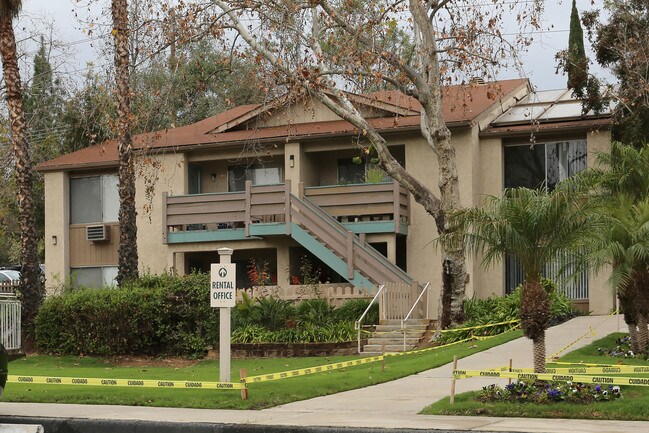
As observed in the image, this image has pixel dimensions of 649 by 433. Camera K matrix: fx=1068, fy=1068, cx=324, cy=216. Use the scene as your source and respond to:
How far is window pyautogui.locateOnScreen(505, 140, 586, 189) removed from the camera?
29.3 metres

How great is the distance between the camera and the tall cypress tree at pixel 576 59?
28.2 meters

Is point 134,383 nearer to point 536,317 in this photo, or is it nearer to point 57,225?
point 536,317

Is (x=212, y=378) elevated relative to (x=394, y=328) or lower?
lower

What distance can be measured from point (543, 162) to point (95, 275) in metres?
14.5

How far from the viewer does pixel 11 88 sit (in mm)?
26578

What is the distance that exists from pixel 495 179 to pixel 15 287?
14158 mm

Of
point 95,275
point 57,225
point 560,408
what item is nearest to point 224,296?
point 560,408

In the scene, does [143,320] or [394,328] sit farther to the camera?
[394,328]

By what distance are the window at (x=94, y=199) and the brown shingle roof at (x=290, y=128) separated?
0.76 m

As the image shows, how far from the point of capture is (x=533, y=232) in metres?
15.0

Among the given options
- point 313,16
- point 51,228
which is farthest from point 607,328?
point 51,228

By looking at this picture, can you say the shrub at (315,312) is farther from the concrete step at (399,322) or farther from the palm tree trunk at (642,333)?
the palm tree trunk at (642,333)

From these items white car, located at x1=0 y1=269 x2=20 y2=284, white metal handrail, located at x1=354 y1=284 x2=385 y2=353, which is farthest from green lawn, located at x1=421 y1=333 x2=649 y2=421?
white car, located at x1=0 y1=269 x2=20 y2=284

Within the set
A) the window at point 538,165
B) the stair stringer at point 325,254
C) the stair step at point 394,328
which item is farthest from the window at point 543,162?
the stair step at point 394,328
